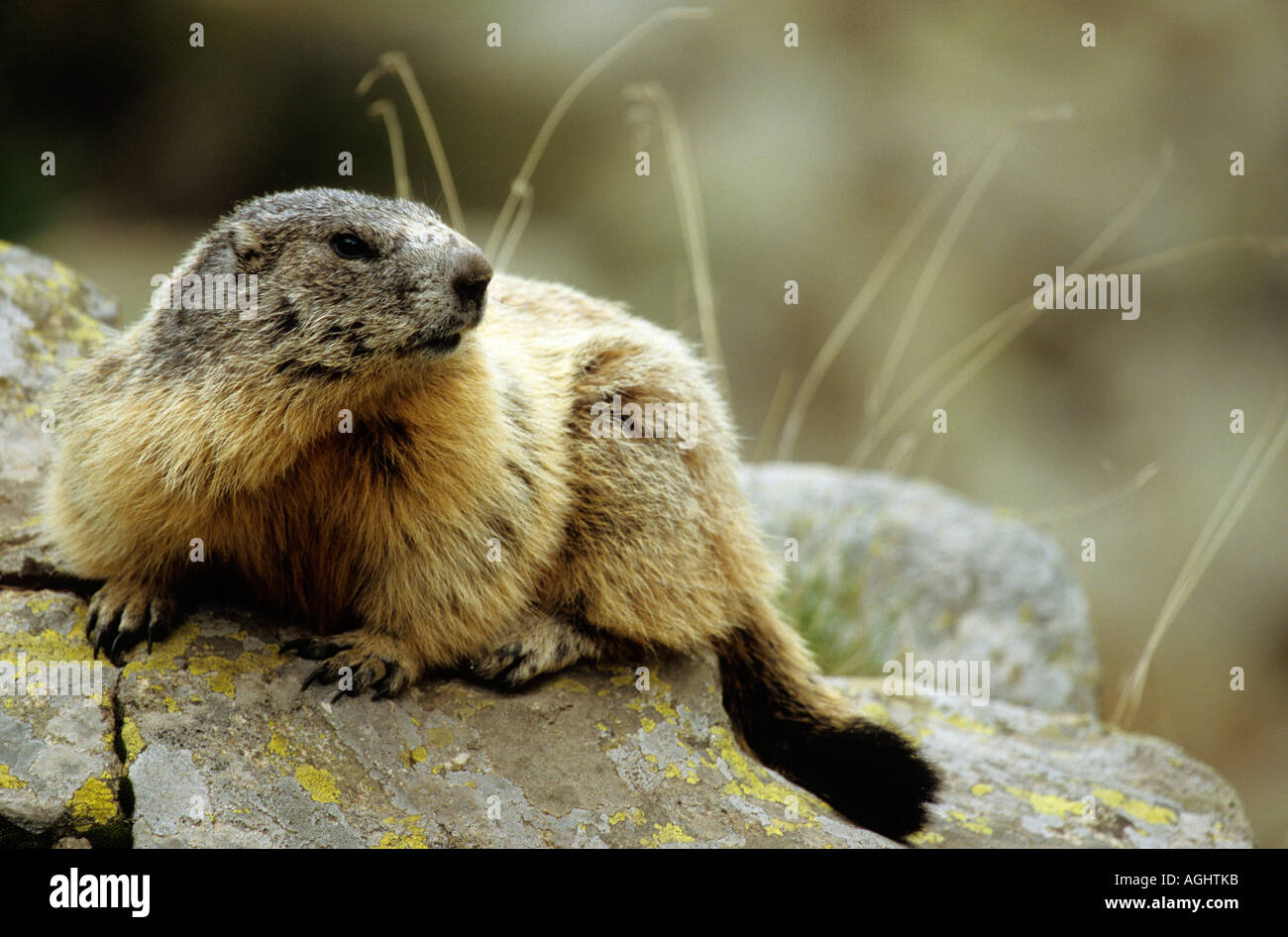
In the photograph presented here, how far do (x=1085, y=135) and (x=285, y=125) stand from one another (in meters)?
8.32

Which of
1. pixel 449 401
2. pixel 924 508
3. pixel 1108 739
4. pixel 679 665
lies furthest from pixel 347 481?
pixel 924 508

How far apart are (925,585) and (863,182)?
6.91 m

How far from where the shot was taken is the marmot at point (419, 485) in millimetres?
3666

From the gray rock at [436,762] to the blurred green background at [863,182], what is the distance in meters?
5.61

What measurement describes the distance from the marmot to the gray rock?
147 millimetres

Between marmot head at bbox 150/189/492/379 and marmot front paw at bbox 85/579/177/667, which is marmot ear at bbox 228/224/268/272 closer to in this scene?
marmot head at bbox 150/189/492/379

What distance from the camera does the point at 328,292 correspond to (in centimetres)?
365

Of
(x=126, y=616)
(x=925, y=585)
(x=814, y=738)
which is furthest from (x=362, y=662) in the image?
(x=925, y=585)

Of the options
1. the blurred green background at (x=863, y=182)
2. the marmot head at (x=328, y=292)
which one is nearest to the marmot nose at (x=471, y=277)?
the marmot head at (x=328, y=292)

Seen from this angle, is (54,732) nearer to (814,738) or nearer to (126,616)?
(126,616)

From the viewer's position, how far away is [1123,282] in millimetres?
11828

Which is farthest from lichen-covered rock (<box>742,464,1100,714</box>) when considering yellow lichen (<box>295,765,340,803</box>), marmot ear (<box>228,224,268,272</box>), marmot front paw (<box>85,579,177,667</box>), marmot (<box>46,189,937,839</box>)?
marmot ear (<box>228,224,268,272</box>)

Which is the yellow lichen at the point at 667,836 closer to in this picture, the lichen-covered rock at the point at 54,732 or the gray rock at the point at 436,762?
the gray rock at the point at 436,762

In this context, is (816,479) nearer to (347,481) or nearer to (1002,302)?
(347,481)
